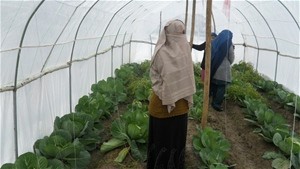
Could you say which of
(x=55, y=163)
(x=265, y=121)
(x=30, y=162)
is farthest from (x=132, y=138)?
(x=265, y=121)

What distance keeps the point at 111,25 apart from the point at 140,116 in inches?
202

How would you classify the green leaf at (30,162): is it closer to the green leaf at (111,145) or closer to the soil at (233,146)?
the soil at (233,146)

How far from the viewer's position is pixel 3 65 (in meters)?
3.74

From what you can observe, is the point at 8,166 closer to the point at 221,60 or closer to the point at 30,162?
the point at 30,162

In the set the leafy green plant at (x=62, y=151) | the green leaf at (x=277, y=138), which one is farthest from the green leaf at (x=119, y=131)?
the green leaf at (x=277, y=138)

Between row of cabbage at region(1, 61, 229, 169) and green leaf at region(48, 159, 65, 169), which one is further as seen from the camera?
row of cabbage at region(1, 61, 229, 169)

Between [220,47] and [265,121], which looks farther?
[220,47]

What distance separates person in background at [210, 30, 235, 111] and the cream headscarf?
273cm

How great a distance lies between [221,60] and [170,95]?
9.90 ft

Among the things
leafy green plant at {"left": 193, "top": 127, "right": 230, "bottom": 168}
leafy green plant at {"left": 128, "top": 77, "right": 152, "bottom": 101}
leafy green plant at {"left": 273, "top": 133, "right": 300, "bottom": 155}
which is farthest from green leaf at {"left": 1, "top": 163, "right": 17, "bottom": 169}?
leafy green plant at {"left": 128, "top": 77, "right": 152, "bottom": 101}

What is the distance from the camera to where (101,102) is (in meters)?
6.50

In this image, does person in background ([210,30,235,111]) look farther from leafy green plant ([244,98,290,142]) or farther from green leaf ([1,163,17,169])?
green leaf ([1,163,17,169])

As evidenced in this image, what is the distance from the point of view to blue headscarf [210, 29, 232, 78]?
6.34m

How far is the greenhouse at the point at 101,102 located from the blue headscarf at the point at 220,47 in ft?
1.30
